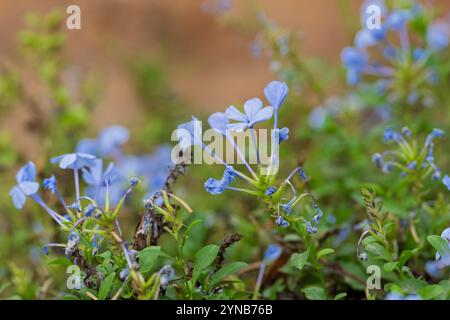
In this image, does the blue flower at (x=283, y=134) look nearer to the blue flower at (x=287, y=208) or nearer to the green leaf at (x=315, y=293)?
the blue flower at (x=287, y=208)

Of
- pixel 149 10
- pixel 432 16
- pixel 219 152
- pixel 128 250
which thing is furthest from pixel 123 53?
pixel 128 250

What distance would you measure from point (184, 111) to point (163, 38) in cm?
124

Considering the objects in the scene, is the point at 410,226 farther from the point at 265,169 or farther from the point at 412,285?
the point at 265,169

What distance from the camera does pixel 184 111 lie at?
8.94 ft

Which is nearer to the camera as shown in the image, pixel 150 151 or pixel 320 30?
pixel 150 151

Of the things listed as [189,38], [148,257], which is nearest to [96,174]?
[148,257]

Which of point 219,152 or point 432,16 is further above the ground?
point 432,16

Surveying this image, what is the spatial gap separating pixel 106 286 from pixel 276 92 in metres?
0.43

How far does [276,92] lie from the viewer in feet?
3.62

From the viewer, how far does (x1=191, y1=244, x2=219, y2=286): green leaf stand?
1.14m

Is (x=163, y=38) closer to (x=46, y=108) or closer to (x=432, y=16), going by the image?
(x=46, y=108)

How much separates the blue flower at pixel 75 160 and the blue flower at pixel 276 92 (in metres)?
0.35

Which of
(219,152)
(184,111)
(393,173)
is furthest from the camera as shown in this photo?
(184,111)
